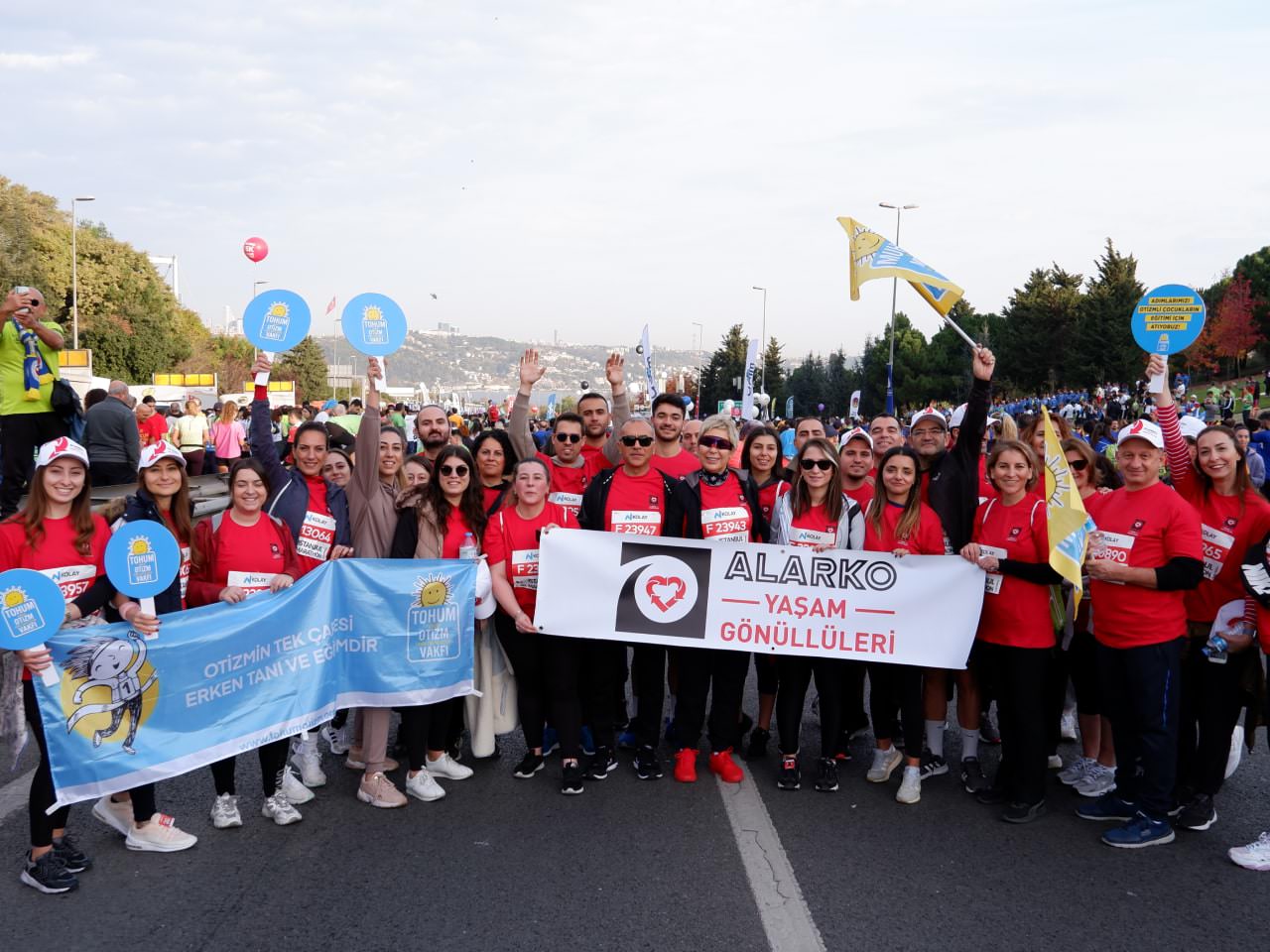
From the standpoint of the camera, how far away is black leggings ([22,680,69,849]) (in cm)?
418

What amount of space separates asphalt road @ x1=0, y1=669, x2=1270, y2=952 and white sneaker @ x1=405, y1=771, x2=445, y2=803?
2.2 inches

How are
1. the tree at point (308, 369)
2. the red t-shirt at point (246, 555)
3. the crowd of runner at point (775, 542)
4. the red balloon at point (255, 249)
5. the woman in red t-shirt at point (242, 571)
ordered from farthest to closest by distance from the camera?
the tree at point (308, 369), the red balloon at point (255, 249), the red t-shirt at point (246, 555), the woman in red t-shirt at point (242, 571), the crowd of runner at point (775, 542)

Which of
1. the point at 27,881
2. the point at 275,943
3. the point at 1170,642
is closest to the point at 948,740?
the point at 1170,642

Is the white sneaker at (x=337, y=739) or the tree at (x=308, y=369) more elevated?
the tree at (x=308, y=369)

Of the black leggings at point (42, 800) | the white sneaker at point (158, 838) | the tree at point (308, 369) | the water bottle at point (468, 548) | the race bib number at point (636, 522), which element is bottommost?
the white sneaker at point (158, 838)

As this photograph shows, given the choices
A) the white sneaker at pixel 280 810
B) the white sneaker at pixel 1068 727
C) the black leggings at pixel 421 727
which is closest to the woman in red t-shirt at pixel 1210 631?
the white sneaker at pixel 1068 727

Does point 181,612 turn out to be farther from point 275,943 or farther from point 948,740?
point 948,740

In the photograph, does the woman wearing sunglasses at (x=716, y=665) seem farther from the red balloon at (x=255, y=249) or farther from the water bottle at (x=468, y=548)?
the red balloon at (x=255, y=249)

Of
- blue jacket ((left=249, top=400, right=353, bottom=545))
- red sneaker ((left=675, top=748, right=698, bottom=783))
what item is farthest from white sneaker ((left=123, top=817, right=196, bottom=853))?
red sneaker ((left=675, top=748, right=698, bottom=783))

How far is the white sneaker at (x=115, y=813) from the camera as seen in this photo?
4.59 m

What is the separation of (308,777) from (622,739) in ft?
6.35

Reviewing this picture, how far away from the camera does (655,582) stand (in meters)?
5.64

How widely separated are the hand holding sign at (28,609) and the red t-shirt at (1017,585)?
4.56 metres

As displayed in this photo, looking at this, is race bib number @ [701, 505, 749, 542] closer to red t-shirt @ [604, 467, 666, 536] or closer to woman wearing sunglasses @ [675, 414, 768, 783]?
woman wearing sunglasses @ [675, 414, 768, 783]
